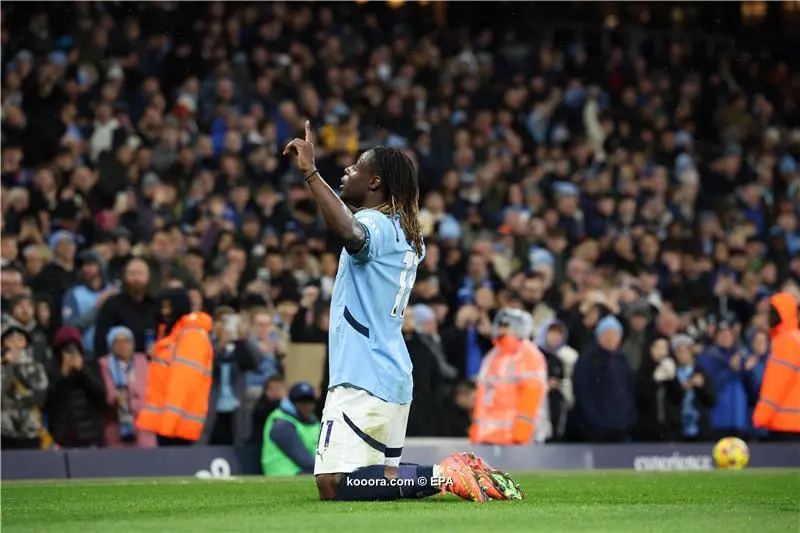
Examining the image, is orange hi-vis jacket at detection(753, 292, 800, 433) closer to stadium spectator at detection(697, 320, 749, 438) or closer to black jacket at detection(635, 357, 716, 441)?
black jacket at detection(635, 357, 716, 441)

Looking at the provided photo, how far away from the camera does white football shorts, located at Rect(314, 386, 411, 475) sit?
31.1 feet

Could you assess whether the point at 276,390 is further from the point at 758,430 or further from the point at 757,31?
the point at 757,31

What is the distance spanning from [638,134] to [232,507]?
64.8 ft

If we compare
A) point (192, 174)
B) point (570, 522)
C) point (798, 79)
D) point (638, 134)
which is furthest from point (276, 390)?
point (798, 79)

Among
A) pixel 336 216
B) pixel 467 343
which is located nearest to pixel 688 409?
pixel 467 343

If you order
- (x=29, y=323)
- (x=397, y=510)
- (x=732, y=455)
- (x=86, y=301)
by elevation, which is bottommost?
(x=732, y=455)

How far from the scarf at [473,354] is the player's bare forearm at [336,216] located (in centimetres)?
963

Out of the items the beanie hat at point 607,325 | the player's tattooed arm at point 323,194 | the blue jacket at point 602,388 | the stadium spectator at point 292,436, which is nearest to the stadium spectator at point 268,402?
the stadium spectator at point 292,436

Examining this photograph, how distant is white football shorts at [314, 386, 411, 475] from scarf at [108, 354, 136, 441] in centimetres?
732

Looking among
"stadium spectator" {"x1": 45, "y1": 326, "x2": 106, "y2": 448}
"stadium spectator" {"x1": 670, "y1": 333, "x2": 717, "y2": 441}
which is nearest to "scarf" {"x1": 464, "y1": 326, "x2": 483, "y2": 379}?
"stadium spectator" {"x1": 670, "y1": 333, "x2": 717, "y2": 441}

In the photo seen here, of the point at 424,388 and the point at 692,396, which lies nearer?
the point at 424,388

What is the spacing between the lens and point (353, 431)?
9.48 metres

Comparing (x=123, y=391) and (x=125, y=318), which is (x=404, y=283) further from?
(x=125, y=318)

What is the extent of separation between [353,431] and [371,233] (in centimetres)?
124
